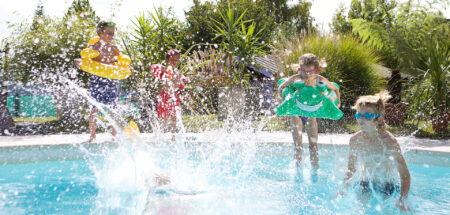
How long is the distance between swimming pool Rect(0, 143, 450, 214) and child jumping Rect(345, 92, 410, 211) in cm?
14

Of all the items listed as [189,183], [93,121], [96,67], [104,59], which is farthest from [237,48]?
[189,183]

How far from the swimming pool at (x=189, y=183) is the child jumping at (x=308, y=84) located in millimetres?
223

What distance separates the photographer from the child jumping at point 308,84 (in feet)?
12.1

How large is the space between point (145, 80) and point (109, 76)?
345cm

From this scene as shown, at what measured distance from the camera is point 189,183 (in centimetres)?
306

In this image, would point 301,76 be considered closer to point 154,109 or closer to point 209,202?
point 209,202

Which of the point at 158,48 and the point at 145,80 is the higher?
the point at 158,48

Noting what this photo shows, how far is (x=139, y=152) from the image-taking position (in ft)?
12.2

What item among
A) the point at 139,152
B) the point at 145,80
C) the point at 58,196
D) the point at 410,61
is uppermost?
the point at 410,61

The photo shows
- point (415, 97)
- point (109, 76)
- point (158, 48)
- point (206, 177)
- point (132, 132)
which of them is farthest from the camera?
point (158, 48)

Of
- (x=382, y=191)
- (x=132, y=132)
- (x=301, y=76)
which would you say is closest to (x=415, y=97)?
(x=301, y=76)

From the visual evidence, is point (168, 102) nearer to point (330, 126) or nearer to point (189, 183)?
point (189, 183)

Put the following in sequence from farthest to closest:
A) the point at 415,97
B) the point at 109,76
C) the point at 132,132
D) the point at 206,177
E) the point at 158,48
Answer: the point at 158,48
the point at 415,97
the point at 109,76
the point at 132,132
the point at 206,177

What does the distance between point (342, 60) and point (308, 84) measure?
6.47 m
